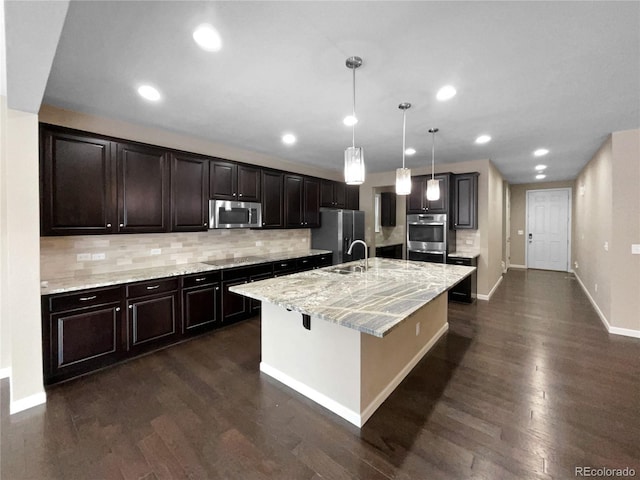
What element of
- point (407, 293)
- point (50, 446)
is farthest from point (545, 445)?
Result: point (50, 446)

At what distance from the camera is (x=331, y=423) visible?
197cm

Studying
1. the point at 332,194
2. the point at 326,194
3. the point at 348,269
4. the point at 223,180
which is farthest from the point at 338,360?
the point at 332,194

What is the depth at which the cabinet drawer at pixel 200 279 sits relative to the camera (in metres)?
3.26

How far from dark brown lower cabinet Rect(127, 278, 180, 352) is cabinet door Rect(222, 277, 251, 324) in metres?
0.60

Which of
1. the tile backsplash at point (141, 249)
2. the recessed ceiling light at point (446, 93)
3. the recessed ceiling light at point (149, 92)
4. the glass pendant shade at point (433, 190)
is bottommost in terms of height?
the tile backsplash at point (141, 249)

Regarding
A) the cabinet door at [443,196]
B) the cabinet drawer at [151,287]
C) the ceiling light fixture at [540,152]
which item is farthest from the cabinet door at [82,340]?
the ceiling light fixture at [540,152]

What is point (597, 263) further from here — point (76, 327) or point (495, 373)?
point (76, 327)

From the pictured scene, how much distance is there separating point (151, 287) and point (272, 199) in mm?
2157

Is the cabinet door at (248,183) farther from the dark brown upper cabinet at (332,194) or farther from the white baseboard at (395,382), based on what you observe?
the white baseboard at (395,382)

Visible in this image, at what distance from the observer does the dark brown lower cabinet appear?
2.86 metres

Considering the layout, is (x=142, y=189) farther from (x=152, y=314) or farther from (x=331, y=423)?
(x=331, y=423)

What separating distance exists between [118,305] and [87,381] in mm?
676

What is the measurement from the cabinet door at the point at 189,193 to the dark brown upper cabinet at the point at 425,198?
11.8 ft

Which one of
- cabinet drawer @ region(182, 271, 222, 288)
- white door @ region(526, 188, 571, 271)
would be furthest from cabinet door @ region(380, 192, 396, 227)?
cabinet drawer @ region(182, 271, 222, 288)
